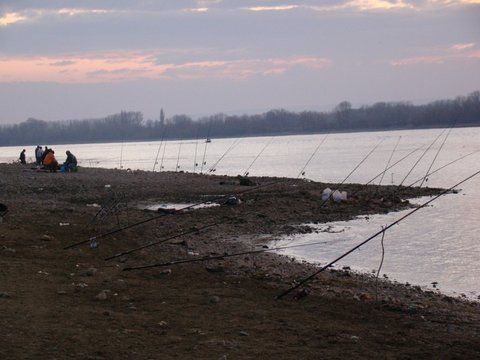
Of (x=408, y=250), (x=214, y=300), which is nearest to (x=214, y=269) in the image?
(x=214, y=300)

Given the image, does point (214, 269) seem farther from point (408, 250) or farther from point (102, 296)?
point (408, 250)

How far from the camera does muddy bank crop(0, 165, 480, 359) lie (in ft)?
18.4

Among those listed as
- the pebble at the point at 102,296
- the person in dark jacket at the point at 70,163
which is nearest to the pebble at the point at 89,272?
the pebble at the point at 102,296

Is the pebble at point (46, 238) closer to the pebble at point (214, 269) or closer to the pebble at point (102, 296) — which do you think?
the pebble at point (214, 269)

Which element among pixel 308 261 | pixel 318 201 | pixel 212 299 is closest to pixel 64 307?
pixel 212 299

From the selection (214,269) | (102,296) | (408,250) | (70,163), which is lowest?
(408,250)

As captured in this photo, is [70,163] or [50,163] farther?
[70,163]

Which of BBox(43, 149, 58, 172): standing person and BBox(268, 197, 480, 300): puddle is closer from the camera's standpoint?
BBox(268, 197, 480, 300): puddle

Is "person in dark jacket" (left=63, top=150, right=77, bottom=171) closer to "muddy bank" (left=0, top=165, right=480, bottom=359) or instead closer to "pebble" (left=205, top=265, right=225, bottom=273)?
"muddy bank" (left=0, top=165, right=480, bottom=359)

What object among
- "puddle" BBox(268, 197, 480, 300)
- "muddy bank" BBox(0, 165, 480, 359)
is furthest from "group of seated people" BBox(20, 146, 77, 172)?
"puddle" BBox(268, 197, 480, 300)

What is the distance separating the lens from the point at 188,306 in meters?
6.92

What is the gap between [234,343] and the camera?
5695mm

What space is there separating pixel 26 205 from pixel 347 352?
1039 centimetres

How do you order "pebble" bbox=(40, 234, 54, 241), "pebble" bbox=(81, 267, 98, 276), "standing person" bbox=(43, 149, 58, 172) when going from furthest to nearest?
"standing person" bbox=(43, 149, 58, 172)
"pebble" bbox=(40, 234, 54, 241)
"pebble" bbox=(81, 267, 98, 276)
